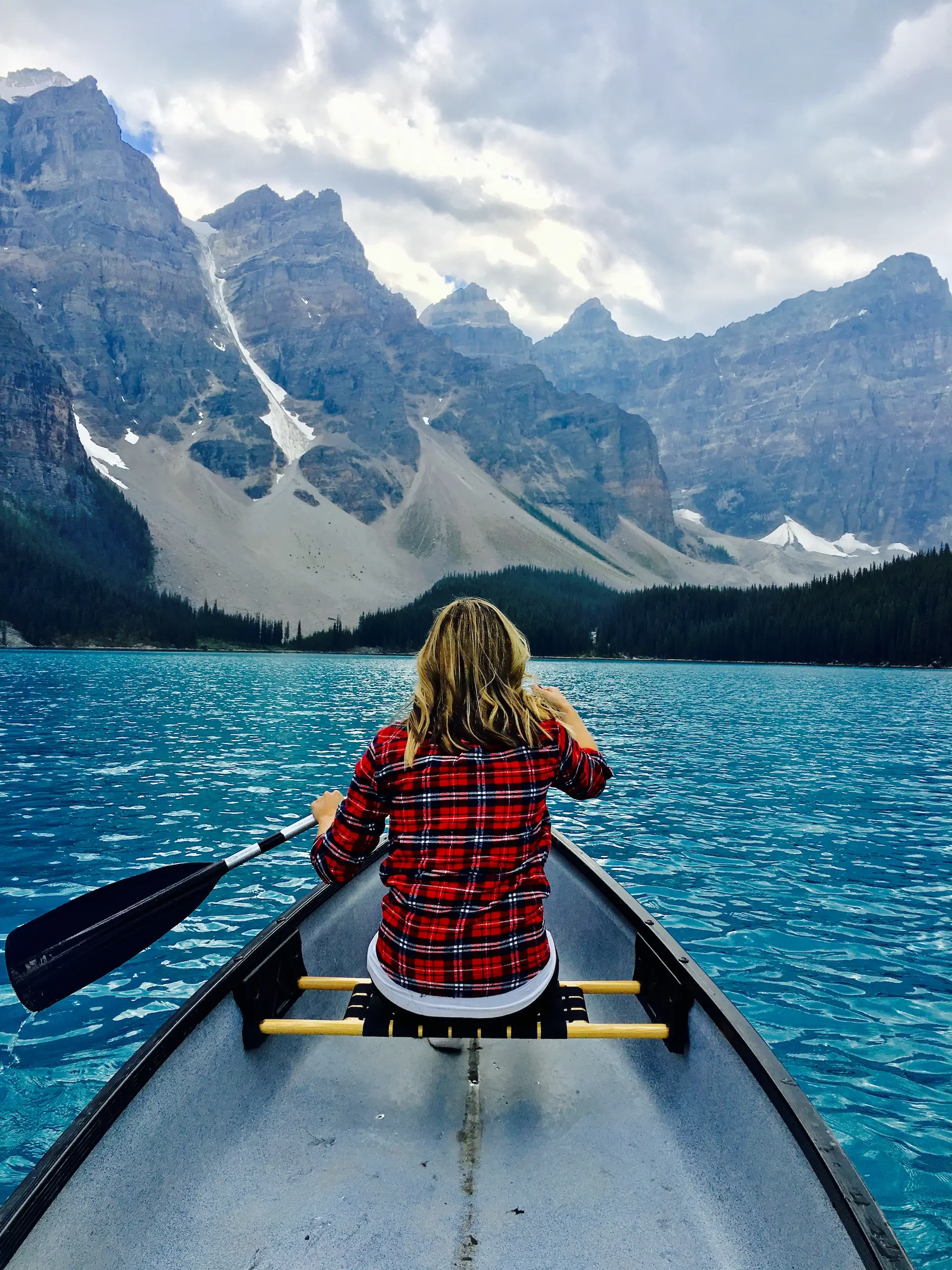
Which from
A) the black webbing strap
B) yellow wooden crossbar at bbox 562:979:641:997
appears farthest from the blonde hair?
yellow wooden crossbar at bbox 562:979:641:997

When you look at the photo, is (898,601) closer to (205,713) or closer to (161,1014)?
(205,713)

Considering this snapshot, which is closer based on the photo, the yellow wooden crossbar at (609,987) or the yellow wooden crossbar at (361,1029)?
→ the yellow wooden crossbar at (361,1029)

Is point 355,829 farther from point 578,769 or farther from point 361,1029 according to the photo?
point 578,769

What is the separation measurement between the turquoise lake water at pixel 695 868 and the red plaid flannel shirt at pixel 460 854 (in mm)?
4206

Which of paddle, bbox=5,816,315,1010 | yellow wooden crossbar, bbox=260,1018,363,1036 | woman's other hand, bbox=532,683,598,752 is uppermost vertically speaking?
woman's other hand, bbox=532,683,598,752

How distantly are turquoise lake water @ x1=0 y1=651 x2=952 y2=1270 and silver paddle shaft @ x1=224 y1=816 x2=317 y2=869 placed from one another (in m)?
2.88

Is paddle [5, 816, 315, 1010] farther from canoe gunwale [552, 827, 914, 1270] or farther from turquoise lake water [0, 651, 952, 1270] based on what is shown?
canoe gunwale [552, 827, 914, 1270]

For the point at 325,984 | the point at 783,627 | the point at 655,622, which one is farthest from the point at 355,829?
the point at 655,622

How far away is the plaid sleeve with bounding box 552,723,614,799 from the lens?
4504mm

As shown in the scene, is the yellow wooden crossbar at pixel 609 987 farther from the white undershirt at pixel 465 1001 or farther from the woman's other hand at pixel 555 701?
the woman's other hand at pixel 555 701

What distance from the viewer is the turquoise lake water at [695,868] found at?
7.23 metres

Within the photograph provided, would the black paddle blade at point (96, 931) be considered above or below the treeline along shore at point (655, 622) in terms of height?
below

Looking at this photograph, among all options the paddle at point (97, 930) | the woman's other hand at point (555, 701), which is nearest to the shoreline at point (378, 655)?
the woman's other hand at point (555, 701)

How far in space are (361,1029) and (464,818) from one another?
156 cm
